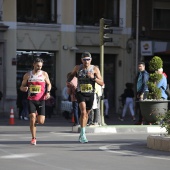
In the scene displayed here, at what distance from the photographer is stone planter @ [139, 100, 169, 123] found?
61.6ft

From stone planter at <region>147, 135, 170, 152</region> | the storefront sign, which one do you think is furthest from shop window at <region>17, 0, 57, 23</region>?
stone planter at <region>147, 135, 170, 152</region>

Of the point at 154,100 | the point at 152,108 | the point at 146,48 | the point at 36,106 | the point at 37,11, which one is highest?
the point at 37,11

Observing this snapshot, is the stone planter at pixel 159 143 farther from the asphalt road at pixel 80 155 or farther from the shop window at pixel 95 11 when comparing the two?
the shop window at pixel 95 11

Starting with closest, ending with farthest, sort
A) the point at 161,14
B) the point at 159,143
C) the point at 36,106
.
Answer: the point at 159,143
the point at 36,106
the point at 161,14

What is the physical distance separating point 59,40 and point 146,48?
4581 mm

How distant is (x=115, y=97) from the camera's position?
34.9 metres

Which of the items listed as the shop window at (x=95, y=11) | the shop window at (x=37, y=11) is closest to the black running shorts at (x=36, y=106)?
the shop window at (x=37, y=11)

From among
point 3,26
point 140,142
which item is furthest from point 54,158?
point 3,26

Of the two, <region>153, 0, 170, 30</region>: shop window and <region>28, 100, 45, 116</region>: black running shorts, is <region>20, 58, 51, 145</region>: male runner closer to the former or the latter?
<region>28, 100, 45, 116</region>: black running shorts

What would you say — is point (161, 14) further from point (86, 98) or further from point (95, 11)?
point (86, 98)

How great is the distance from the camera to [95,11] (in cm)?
3459

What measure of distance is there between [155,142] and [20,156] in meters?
2.79

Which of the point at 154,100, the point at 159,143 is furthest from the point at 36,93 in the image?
the point at 154,100

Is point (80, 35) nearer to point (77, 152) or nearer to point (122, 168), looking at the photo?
point (77, 152)
